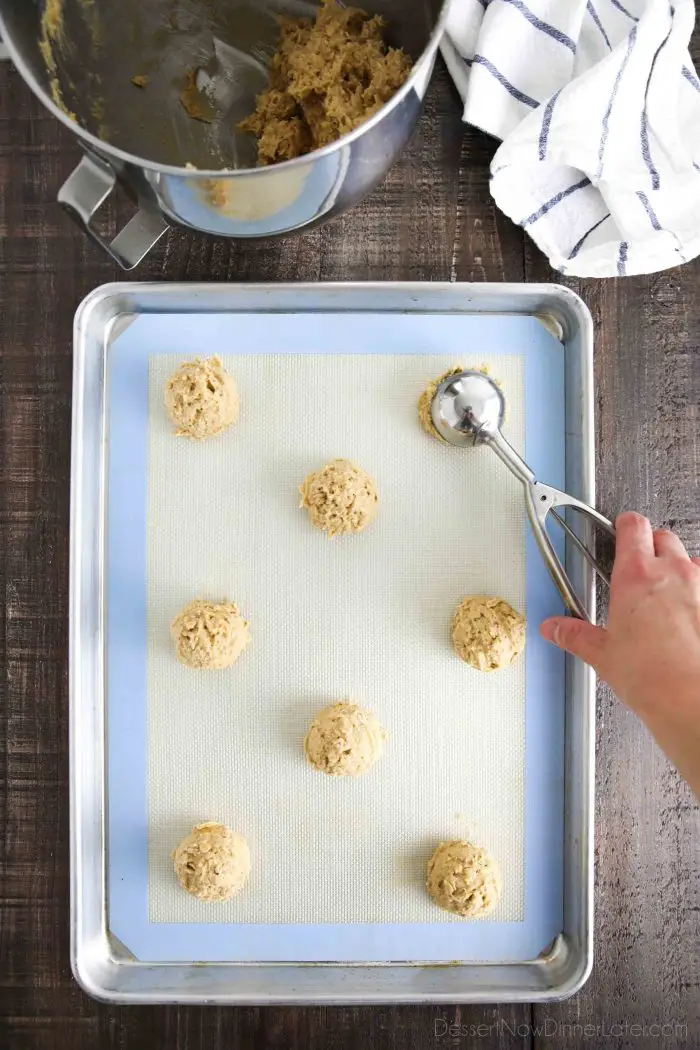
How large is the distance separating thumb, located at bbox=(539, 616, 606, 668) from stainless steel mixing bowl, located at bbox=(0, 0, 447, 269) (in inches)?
18.0

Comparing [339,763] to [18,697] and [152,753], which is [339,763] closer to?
[152,753]

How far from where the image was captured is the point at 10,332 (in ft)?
2.85

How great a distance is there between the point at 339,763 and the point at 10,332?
583 mm

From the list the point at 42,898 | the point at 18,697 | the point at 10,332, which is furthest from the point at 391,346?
the point at 42,898

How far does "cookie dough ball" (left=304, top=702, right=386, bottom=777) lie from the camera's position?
808mm

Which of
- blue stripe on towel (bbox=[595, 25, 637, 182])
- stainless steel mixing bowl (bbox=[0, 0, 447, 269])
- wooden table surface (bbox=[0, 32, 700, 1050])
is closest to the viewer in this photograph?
stainless steel mixing bowl (bbox=[0, 0, 447, 269])

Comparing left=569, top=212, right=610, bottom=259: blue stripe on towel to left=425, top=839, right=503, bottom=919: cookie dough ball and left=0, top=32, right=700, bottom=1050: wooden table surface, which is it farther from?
left=425, top=839, right=503, bottom=919: cookie dough ball

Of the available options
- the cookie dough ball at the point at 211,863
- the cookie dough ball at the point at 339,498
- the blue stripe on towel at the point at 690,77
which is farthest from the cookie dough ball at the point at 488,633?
the blue stripe on towel at the point at 690,77

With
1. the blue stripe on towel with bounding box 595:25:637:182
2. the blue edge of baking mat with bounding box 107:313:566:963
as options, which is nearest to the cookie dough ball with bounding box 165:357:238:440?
the blue edge of baking mat with bounding box 107:313:566:963

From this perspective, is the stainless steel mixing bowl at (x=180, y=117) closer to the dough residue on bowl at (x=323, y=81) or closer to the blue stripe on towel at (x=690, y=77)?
the dough residue on bowl at (x=323, y=81)

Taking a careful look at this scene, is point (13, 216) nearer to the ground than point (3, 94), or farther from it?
nearer to the ground

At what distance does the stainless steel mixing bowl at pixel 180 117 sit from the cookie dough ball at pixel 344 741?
0.48 meters

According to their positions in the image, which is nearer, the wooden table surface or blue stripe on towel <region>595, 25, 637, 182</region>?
blue stripe on towel <region>595, 25, 637, 182</region>

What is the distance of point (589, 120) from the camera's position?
774 mm
